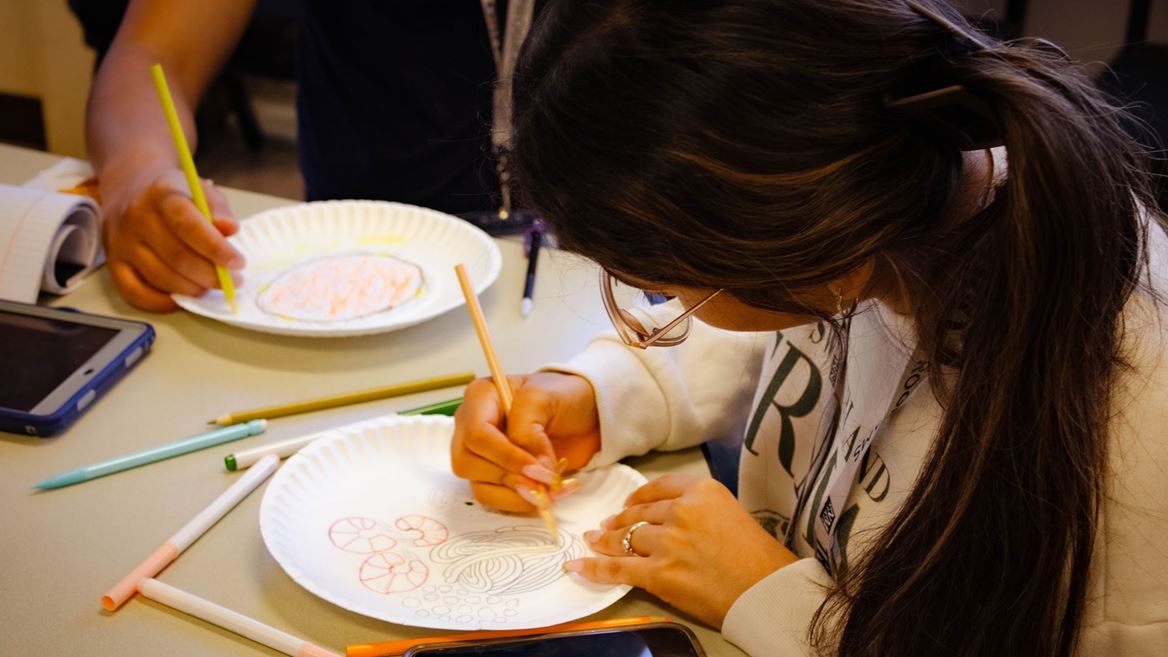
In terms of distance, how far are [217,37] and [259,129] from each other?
2.02 m

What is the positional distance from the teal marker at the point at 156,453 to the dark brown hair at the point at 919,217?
39 centimetres

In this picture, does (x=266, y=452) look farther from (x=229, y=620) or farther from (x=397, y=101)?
(x=397, y=101)

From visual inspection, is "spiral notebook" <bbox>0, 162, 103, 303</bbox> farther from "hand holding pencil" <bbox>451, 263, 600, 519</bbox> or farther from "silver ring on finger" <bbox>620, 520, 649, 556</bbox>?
"silver ring on finger" <bbox>620, 520, 649, 556</bbox>

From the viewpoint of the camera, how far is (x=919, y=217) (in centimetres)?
61

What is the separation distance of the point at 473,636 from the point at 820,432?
14.4 inches

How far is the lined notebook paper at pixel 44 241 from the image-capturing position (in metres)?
1.01

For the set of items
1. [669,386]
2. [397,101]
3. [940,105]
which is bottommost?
[669,386]

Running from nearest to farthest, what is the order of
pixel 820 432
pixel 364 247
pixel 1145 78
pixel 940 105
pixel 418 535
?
pixel 940 105, pixel 418 535, pixel 820 432, pixel 364 247, pixel 1145 78

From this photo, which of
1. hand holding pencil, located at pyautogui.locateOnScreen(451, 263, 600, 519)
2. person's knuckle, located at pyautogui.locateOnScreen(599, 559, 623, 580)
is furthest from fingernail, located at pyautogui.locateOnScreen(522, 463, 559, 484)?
person's knuckle, located at pyautogui.locateOnScreen(599, 559, 623, 580)

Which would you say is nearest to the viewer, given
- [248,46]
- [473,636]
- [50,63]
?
[473,636]

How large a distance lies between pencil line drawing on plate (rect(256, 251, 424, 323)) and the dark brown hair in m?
0.46

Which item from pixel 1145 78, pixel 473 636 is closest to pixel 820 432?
pixel 473 636

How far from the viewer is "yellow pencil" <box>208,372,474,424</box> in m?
0.88

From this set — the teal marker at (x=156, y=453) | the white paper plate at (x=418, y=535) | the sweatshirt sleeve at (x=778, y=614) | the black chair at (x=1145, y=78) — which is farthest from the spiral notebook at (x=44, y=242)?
the black chair at (x=1145, y=78)
